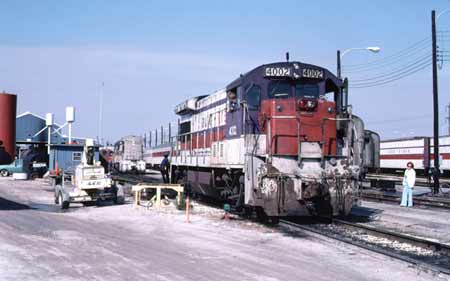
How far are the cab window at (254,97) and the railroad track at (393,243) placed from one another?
9.94 feet

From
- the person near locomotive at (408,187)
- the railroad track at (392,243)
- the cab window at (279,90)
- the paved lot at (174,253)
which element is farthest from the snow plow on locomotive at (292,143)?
the person near locomotive at (408,187)

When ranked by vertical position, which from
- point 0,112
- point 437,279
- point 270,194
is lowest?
point 437,279

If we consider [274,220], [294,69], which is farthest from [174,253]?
[294,69]

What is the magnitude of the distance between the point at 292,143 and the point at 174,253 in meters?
4.98

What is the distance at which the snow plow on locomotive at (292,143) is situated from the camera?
40.9 feet

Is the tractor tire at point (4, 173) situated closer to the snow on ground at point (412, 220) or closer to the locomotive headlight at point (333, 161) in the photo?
the snow on ground at point (412, 220)

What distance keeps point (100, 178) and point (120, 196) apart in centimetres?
121

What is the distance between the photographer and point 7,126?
51.3 ft

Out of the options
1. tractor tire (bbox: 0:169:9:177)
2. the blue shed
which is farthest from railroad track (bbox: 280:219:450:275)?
tractor tire (bbox: 0:169:9:177)

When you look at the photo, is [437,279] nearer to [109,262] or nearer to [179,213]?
[109,262]

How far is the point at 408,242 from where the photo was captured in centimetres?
1066

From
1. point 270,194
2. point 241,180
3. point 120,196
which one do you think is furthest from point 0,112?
point 270,194

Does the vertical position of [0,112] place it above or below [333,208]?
above

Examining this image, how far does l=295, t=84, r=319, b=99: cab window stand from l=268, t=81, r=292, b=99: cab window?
22 cm
